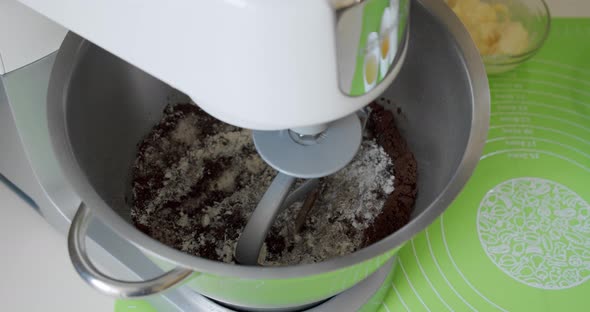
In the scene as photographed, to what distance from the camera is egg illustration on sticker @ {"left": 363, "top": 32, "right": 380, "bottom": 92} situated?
296 millimetres

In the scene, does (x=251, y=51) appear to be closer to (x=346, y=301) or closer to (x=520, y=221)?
(x=346, y=301)

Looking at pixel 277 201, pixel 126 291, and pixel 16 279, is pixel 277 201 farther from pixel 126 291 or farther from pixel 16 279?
pixel 16 279

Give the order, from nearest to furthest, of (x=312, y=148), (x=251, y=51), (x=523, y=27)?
(x=251, y=51) → (x=312, y=148) → (x=523, y=27)

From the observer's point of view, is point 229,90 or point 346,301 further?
point 346,301

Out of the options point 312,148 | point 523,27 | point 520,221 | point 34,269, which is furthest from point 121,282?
point 523,27

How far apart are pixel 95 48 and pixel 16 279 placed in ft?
0.84

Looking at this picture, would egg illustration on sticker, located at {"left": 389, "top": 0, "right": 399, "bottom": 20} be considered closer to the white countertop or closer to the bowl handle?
the bowl handle

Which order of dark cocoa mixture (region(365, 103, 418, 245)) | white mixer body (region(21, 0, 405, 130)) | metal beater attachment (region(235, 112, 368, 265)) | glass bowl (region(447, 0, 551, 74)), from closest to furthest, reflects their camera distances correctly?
1. white mixer body (region(21, 0, 405, 130))
2. metal beater attachment (region(235, 112, 368, 265))
3. dark cocoa mixture (region(365, 103, 418, 245))
4. glass bowl (region(447, 0, 551, 74))

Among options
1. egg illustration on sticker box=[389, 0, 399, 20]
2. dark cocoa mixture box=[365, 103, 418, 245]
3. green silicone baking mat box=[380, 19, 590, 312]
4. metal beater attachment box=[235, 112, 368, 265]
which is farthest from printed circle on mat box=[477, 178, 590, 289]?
egg illustration on sticker box=[389, 0, 399, 20]

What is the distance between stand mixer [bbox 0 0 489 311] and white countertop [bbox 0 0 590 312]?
0.05m

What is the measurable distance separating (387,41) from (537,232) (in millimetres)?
367

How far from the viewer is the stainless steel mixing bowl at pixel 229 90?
37 centimetres

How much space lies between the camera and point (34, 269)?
0.59 metres

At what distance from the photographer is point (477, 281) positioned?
57 cm
